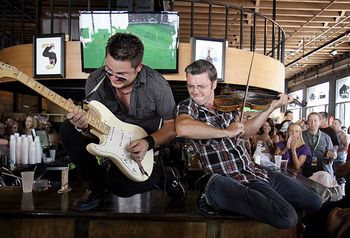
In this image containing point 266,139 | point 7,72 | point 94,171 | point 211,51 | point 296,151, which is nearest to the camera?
point 7,72

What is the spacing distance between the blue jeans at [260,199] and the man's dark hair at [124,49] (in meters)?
0.78

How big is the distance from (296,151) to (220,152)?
2.59 meters

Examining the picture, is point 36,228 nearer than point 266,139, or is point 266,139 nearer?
point 36,228

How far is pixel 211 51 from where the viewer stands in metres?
4.57

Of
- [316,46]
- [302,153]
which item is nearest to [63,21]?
[302,153]

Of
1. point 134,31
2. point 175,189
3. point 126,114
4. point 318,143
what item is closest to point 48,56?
point 134,31

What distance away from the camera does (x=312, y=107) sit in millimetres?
15680

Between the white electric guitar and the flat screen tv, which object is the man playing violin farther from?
the flat screen tv

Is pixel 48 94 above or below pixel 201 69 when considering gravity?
below

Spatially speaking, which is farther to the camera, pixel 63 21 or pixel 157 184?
pixel 63 21

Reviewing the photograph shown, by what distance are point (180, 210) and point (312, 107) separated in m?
14.7

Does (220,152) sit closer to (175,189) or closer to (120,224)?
(175,189)

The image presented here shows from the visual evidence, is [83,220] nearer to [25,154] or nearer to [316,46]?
[25,154]

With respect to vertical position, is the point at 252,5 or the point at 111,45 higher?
the point at 252,5
